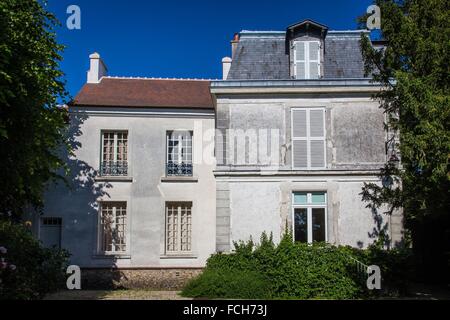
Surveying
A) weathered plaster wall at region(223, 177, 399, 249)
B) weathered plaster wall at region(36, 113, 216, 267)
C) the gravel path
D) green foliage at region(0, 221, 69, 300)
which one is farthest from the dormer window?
green foliage at region(0, 221, 69, 300)

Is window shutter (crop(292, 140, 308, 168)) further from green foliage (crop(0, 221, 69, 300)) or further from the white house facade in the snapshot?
green foliage (crop(0, 221, 69, 300))

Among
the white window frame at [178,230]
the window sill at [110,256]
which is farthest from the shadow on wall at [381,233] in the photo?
the window sill at [110,256]

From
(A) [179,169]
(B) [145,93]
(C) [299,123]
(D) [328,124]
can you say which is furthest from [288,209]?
(B) [145,93]

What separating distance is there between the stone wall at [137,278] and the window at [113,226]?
2.70 feet

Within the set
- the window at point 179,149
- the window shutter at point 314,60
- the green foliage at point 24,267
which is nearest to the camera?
the green foliage at point 24,267

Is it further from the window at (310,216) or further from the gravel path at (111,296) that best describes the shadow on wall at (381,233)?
the gravel path at (111,296)

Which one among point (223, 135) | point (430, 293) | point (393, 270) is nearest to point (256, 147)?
point (223, 135)

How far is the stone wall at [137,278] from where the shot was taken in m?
17.2

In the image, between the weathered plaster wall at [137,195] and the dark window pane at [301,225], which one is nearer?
the dark window pane at [301,225]

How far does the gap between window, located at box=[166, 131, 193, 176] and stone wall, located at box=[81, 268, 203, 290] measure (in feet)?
11.8

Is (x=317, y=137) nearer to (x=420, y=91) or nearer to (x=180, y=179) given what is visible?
(x=180, y=179)

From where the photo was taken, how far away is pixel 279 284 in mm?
14539

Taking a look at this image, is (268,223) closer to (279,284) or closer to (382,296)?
(279,284)

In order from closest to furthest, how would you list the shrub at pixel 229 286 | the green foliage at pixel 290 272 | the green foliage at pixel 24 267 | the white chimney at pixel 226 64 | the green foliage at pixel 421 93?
1. the green foliage at pixel 24 267
2. the green foliage at pixel 421 93
3. the shrub at pixel 229 286
4. the green foliage at pixel 290 272
5. the white chimney at pixel 226 64
